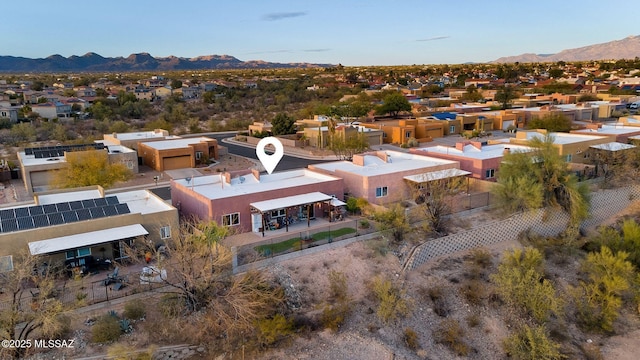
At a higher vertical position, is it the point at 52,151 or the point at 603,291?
the point at 52,151

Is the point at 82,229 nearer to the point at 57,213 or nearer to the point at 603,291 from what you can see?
the point at 57,213

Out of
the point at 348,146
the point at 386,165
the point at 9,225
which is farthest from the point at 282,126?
the point at 9,225

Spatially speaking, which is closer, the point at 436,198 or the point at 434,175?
the point at 436,198

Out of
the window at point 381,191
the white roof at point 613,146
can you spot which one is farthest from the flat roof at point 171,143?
the white roof at point 613,146

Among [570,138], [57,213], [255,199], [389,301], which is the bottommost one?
[389,301]

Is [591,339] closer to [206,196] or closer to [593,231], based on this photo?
[593,231]

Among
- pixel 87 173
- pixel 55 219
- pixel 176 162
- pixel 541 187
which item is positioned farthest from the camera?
pixel 176 162

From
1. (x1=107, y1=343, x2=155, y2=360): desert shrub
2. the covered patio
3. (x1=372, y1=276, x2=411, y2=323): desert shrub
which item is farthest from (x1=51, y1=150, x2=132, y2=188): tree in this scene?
(x1=372, y1=276, x2=411, y2=323): desert shrub
